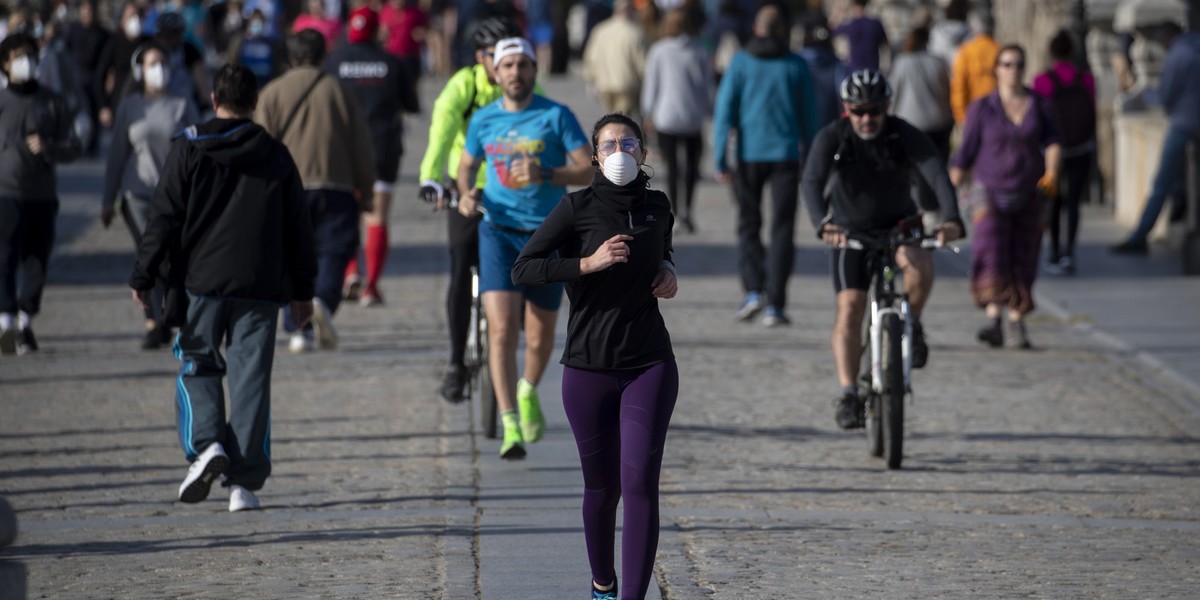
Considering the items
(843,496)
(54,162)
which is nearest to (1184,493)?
(843,496)

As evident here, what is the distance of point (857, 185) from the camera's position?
32.1ft

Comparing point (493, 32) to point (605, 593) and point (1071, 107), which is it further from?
point (1071, 107)

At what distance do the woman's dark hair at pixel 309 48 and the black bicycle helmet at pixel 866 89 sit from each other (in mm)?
3828

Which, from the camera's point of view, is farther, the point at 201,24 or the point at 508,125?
the point at 201,24

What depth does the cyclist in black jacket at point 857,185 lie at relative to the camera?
9641mm

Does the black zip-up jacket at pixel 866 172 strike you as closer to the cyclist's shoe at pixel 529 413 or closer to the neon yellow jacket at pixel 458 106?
the neon yellow jacket at pixel 458 106

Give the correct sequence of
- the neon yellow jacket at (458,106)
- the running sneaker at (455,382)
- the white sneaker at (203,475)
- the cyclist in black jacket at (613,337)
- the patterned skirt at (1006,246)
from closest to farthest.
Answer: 1. the cyclist in black jacket at (613,337)
2. the white sneaker at (203,475)
3. the neon yellow jacket at (458,106)
4. the running sneaker at (455,382)
5. the patterned skirt at (1006,246)

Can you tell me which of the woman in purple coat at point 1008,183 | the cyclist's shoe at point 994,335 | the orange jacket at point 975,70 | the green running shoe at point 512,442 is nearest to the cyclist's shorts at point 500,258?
the green running shoe at point 512,442

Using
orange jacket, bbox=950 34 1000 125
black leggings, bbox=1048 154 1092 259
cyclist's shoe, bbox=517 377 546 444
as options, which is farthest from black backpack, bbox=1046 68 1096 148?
cyclist's shoe, bbox=517 377 546 444

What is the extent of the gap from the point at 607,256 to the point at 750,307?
25.7 feet

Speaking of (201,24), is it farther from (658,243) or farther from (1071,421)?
(658,243)

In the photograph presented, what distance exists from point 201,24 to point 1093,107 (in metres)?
16.7

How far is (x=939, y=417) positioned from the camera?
10.8m

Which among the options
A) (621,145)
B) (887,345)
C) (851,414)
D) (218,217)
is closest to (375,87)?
(851,414)
